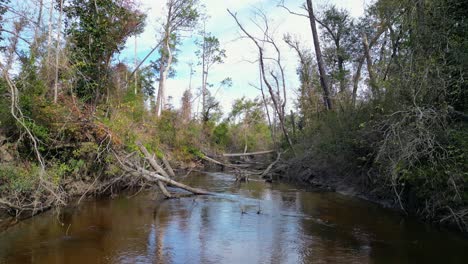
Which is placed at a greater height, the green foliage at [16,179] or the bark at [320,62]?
the bark at [320,62]

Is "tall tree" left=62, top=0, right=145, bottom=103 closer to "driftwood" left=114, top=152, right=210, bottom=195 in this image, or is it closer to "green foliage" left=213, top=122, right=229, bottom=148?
"driftwood" left=114, top=152, right=210, bottom=195

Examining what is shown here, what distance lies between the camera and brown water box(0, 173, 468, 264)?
793 cm

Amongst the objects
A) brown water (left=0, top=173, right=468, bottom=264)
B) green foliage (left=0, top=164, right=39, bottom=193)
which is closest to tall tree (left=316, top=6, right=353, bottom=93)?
brown water (left=0, top=173, right=468, bottom=264)

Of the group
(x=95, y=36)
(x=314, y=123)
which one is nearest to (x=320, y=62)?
(x=314, y=123)

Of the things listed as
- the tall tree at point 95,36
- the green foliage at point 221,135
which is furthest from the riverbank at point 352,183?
the green foliage at point 221,135

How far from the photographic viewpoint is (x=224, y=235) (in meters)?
9.63

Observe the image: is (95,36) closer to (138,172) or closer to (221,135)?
(138,172)

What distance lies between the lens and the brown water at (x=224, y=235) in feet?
26.0

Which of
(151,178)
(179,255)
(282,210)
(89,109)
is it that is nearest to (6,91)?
(89,109)

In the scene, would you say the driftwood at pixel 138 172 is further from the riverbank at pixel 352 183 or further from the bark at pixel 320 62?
the bark at pixel 320 62

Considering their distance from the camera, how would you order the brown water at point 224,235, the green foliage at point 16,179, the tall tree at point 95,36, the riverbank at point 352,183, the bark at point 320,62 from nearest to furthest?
1. the brown water at point 224,235
2. the green foliage at point 16,179
3. the riverbank at point 352,183
4. the tall tree at point 95,36
5. the bark at point 320,62

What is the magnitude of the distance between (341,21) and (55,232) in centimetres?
2128

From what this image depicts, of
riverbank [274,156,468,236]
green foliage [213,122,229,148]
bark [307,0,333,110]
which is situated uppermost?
bark [307,0,333,110]

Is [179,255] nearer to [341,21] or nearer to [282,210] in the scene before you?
[282,210]
